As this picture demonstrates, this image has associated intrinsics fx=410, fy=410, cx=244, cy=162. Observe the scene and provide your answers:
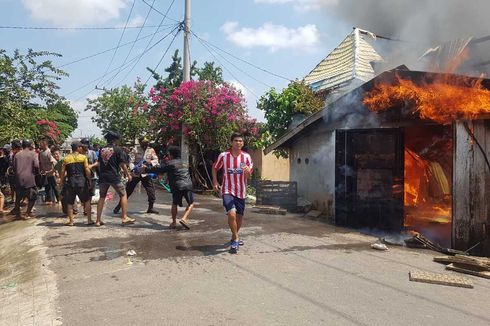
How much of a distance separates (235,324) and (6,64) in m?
11.4

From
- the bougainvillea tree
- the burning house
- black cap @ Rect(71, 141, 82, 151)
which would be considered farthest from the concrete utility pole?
black cap @ Rect(71, 141, 82, 151)

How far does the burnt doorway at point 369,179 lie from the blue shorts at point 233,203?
3.50 m

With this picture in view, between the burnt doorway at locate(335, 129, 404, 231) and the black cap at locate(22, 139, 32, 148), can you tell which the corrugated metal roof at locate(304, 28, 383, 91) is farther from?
the black cap at locate(22, 139, 32, 148)

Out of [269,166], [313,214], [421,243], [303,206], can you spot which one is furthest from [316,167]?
[269,166]

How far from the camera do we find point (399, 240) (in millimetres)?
7531

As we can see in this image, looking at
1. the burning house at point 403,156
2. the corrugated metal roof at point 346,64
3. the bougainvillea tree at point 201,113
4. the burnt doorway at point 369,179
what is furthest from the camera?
the corrugated metal roof at point 346,64

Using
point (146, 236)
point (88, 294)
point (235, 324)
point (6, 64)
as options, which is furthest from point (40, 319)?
point (6, 64)

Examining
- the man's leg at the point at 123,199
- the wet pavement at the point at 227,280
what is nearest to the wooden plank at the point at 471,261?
the wet pavement at the point at 227,280

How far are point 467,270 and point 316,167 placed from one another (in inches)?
230

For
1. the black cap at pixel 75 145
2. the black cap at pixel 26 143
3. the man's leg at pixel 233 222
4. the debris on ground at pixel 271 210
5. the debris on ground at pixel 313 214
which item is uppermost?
the black cap at pixel 26 143

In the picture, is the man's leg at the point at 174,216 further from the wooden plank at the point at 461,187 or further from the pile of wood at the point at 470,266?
the wooden plank at the point at 461,187

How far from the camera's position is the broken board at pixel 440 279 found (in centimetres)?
499

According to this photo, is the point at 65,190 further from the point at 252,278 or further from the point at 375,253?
the point at 375,253

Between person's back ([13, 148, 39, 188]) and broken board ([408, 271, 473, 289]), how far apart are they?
7.95m
